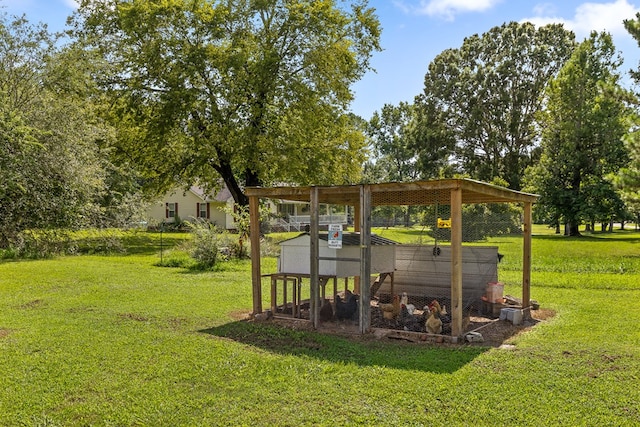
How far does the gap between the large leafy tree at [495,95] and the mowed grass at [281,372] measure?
30564 mm

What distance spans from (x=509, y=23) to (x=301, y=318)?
3747cm

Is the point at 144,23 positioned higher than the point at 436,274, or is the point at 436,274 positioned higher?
the point at 144,23

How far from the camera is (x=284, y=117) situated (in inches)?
919

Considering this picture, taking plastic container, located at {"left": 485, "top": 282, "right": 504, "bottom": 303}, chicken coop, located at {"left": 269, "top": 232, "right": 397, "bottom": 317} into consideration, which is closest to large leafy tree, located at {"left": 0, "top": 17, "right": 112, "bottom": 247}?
chicken coop, located at {"left": 269, "top": 232, "right": 397, "bottom": 317}

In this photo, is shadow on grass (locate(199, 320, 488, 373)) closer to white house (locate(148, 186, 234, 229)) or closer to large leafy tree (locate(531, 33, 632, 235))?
large leafy tree (locate(531, 33, 632, 235))

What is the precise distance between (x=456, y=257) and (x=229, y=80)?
58.0 feet

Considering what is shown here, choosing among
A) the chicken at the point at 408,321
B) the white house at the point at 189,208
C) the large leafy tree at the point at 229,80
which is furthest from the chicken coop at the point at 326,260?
the white house at the point at 189,208

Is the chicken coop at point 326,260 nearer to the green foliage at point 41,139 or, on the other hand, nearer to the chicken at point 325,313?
the chicken at point 325,313

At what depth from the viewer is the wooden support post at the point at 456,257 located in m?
6.60

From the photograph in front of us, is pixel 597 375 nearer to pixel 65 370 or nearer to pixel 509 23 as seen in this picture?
pixel 65 370

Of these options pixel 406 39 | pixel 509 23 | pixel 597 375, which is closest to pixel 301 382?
pixel 597 375

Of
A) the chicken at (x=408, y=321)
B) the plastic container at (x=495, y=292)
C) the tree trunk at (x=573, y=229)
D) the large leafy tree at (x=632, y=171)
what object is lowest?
the chicken at (x=408, y=321)

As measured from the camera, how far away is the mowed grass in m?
4.29

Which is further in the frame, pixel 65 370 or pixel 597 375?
pixel 65 370
